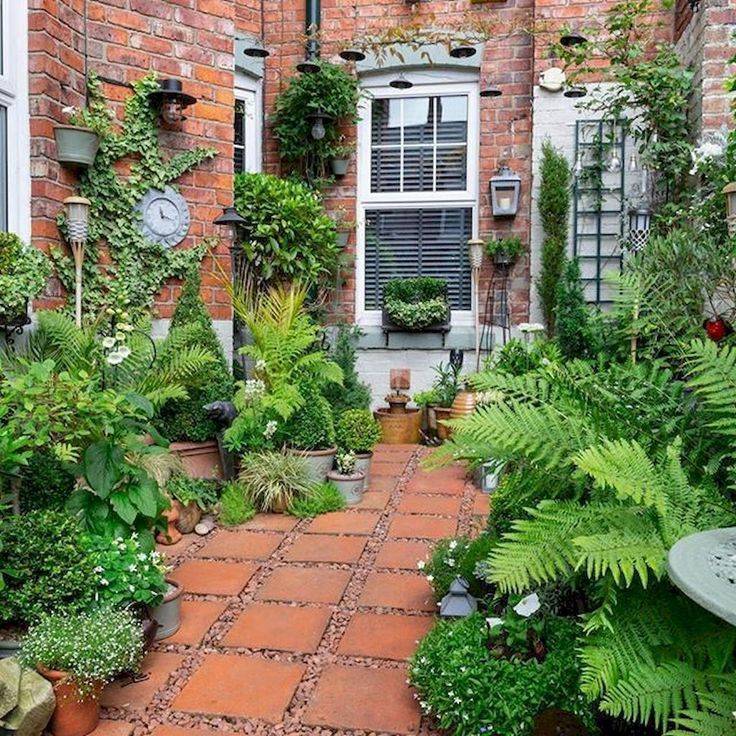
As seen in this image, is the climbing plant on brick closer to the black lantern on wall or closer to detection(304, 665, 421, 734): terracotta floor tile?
the black lantern on wall

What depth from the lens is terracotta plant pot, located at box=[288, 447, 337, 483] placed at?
3.96m

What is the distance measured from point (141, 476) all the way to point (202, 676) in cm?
67

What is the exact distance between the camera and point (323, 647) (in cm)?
237

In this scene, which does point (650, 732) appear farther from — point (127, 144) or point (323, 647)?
point (127, 144)

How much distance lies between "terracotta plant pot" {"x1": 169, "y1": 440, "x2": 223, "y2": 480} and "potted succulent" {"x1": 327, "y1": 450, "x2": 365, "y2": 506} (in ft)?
2.07

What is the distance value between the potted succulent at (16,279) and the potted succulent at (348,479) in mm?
1721

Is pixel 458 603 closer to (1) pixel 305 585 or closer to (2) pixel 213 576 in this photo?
(1) pixel 305 585

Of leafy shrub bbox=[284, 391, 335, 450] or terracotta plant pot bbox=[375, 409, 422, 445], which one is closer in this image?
leafy shrub bbox=[284, 391, 335, 450]

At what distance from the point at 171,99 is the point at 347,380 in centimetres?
228

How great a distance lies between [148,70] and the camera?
4.16 meters

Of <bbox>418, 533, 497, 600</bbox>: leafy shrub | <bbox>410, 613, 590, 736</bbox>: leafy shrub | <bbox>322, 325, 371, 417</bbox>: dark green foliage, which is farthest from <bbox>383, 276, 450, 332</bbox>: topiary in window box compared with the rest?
<bbox>410, 613, 590, 736</bbox>: leafy shrub

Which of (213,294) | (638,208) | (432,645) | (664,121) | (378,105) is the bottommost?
(432,645)

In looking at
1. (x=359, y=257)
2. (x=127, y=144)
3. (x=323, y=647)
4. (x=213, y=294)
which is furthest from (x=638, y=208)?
(x=323, y=647)

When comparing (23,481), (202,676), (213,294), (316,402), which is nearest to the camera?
(202,676)
